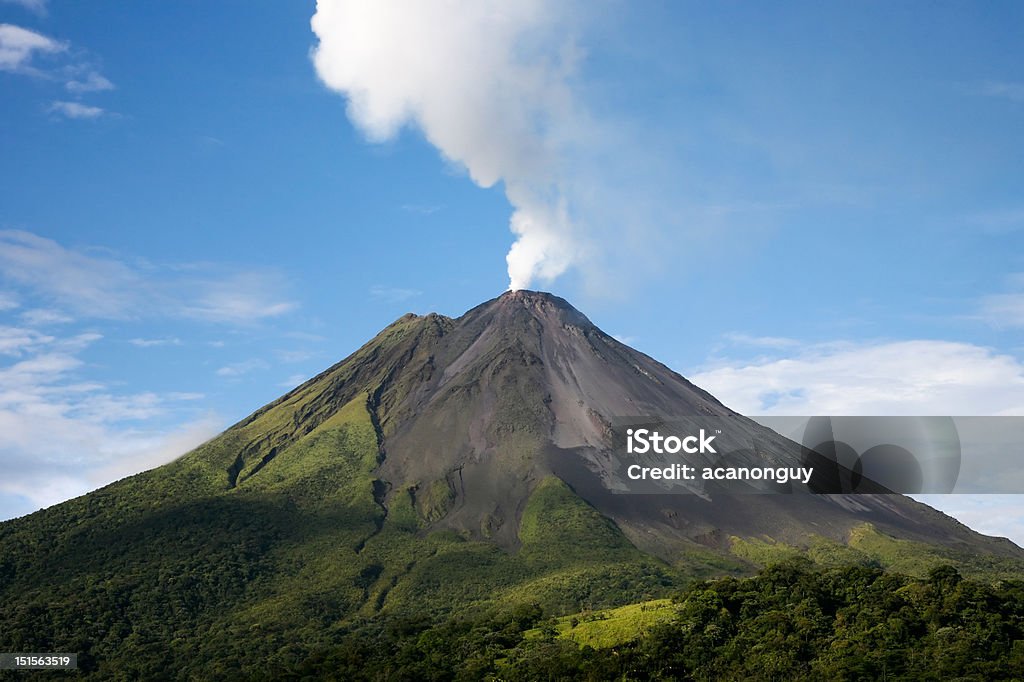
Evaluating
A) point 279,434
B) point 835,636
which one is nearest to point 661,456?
point 279,434

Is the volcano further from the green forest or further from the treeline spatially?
the treeline

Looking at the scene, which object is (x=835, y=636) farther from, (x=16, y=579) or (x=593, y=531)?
(x=16, y=579)

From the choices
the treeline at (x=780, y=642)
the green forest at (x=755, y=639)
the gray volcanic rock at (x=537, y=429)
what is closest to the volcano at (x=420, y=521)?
the gray volcanic rock at (x=537, y=429)

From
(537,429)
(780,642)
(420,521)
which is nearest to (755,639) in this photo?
(780,642)

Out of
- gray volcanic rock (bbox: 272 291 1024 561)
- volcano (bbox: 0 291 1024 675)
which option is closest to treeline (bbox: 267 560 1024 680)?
volcano (bbox: 0 291 1024 675)

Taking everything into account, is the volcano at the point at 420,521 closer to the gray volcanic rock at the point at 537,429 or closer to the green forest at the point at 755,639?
the gray volcanic rock at the point at 537,429

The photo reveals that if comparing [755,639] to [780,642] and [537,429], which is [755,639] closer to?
[780,642]
